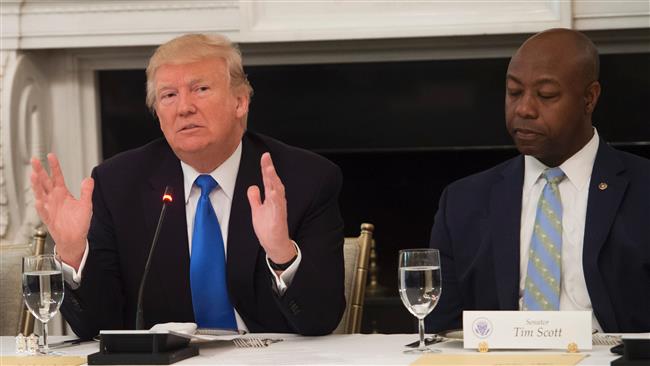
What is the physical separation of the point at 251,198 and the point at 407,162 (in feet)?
7.12

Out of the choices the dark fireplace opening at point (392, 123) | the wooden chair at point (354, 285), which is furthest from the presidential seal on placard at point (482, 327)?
the dark fireplace opening at point (392, 123)

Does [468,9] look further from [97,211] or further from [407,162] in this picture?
[97,211]

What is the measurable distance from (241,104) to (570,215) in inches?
31.6

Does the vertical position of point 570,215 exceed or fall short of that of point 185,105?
it falls short

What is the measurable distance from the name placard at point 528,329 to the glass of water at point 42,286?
76cm

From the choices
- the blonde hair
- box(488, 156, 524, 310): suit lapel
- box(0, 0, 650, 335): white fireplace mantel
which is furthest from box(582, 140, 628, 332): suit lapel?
box(0, 0, 650, 335): white fireplace mantel

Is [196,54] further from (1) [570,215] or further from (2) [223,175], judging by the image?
(1) [570,215]

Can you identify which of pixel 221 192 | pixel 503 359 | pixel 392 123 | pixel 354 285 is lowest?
pixel 503 359

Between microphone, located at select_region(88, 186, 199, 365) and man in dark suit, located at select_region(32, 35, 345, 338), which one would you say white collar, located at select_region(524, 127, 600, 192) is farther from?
microphone, located at select_region(88, 186, 199, 365)

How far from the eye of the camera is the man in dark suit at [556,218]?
8.48ft

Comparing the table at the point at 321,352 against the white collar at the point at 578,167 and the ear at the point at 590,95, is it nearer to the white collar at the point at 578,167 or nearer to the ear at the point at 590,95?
the white collar at the point at 578,167

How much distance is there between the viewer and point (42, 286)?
2160mm

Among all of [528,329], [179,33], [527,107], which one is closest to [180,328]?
[528,329]

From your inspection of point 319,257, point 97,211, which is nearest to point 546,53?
point 319,257
